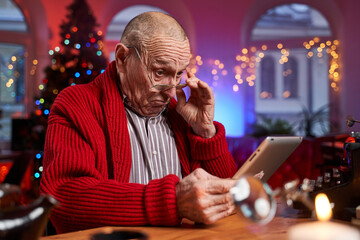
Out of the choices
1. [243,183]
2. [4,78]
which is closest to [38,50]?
[4,78]

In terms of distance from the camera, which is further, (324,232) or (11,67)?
(11,67)

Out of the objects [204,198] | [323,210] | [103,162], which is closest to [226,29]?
[103,162]

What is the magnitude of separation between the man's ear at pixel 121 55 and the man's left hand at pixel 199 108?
0.77 ft

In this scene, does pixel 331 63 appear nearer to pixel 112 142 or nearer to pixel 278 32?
pixel 278 32

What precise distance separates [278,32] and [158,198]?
241 inches

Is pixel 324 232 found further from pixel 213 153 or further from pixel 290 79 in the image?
pixel 290 79

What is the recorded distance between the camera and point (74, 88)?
5.13ft

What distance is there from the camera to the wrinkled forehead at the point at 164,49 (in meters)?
1.58

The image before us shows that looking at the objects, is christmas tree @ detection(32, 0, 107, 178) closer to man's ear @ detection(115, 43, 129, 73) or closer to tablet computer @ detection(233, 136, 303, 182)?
man's ear @ detection(115, 43, 129, 73)

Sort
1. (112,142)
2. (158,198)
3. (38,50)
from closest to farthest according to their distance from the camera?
(158,198)
(112,142)
(38,50)

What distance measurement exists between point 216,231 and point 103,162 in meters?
0.52

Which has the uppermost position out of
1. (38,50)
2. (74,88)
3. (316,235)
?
(38,50)

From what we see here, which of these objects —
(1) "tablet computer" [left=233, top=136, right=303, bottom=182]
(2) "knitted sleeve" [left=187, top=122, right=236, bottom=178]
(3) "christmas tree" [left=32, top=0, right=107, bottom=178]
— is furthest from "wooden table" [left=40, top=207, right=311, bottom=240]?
(3) "christmas tree" [left=32, top=0, right=107, bottom=178]

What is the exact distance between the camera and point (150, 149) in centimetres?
166
